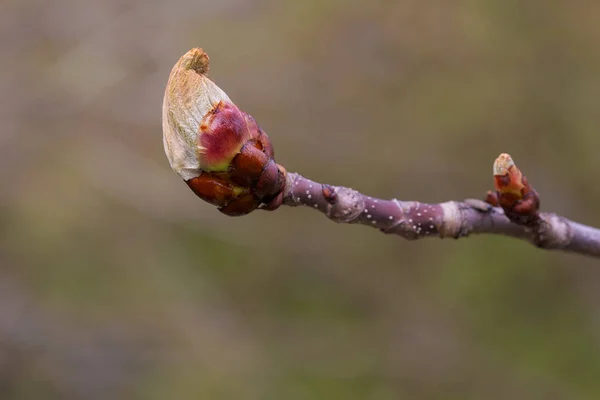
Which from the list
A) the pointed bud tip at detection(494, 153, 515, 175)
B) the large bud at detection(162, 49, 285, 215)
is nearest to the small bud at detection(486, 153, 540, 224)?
the pointed bud tip at detection(494, 153, 515, 175)

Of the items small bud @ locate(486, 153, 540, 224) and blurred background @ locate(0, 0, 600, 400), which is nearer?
small bud @ locate(486, 153, 540, 224)

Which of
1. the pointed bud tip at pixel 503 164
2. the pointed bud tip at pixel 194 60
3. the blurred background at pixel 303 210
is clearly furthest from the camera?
the blurred background at pixel 303 210

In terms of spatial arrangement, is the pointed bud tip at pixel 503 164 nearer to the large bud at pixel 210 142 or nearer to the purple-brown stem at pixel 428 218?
the purple-brown stem at pixel 428 218

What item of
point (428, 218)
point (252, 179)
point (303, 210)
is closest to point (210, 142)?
point (252, 179)

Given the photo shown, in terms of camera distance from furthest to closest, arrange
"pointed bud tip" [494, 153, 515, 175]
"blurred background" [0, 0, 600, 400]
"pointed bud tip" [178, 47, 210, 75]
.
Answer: "blurred background" [0, 0, 600, 400], "pointed bud tip" [494, 153, 515, 175], "pointed bud tip" [178, 47, 210, 75]

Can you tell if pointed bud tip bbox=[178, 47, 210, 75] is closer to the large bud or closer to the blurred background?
the large bud

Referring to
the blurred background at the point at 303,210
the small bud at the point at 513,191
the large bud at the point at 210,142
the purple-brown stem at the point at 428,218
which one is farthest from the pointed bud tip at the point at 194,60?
the blurred background at the point at 303,210

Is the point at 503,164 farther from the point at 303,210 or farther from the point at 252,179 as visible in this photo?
the point at 303,210
